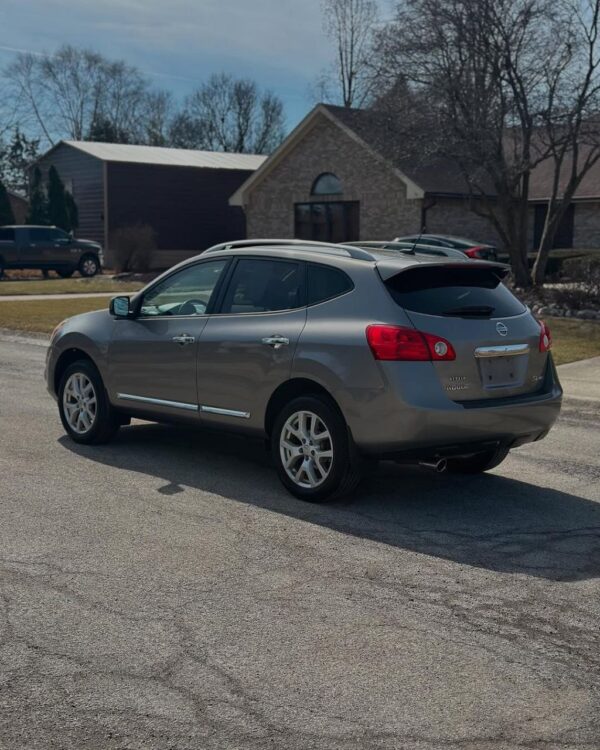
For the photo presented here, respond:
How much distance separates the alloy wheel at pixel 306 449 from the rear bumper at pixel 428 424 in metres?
0.28

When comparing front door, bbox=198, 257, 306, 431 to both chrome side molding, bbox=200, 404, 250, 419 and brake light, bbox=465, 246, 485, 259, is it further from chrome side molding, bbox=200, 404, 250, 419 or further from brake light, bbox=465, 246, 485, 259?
brake light, bbox=465, 246, 485, 259

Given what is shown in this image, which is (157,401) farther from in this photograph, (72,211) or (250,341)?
(72,211)

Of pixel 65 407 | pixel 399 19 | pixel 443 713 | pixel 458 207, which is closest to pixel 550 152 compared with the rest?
pixel 399 19

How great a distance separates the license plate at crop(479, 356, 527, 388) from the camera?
6672 mm

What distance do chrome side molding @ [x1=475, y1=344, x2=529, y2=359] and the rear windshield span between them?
24cm

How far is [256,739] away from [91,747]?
58 centimetres

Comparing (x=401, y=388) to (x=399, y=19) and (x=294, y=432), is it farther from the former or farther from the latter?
(x=399, y=19)

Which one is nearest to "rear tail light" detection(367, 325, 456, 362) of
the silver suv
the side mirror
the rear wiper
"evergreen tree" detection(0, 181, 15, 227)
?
the silver suv

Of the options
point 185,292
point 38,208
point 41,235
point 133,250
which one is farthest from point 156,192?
point 185,292

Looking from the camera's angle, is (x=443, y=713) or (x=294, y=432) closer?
(x=443, y=713)

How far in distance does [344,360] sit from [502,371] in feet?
3.58

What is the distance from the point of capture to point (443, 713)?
3.84m

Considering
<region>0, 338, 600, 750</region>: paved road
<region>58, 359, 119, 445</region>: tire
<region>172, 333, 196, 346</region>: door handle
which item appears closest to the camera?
<region>0, 338, 600, 750</region>: paved road

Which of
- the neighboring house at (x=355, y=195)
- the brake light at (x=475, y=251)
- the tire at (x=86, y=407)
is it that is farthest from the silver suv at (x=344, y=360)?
the neighboring house at (x=355, y=195)
